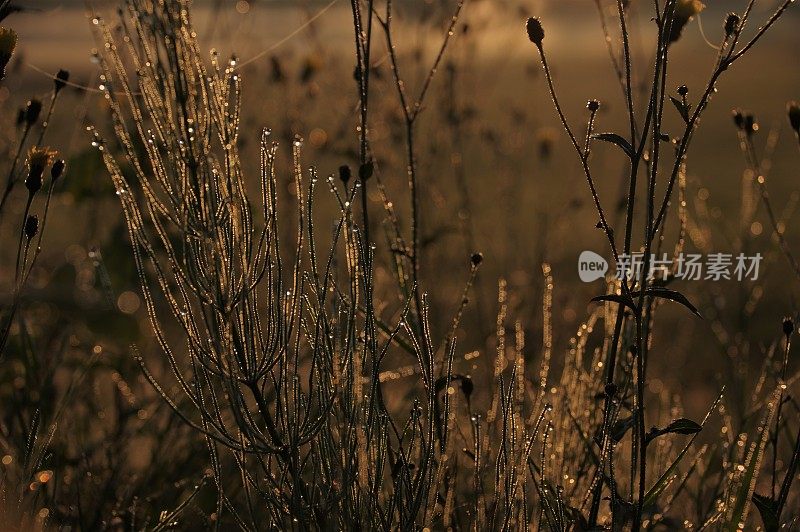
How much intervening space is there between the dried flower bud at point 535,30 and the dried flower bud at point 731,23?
0.30 metres

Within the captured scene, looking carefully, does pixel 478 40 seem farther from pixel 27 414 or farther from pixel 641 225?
pixel 27 414

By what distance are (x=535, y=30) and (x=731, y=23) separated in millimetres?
321

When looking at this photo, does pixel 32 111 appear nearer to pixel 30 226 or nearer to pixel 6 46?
pixel 6 46

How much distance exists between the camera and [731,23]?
1515mm

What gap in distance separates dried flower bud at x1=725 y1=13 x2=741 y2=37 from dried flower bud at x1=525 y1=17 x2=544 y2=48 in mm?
297

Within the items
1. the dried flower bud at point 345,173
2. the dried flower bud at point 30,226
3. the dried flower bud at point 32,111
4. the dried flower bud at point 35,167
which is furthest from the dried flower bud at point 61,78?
the dried flower bud at point 345,173

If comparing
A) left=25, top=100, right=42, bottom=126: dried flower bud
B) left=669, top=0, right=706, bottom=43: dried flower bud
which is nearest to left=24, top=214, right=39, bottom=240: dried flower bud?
left=25, top=100, right=42, bottom=126: dried flower bud

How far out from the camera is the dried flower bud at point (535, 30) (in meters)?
1.52

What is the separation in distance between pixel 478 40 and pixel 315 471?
101 inches

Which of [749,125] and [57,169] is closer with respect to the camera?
[57,169]

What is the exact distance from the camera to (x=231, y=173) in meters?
1.38

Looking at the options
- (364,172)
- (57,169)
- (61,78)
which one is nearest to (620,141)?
(364,172)

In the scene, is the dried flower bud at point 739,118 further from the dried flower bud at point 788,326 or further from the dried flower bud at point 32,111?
the dried flower bud at point 32,111

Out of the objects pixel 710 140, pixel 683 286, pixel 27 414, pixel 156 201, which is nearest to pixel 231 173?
pixel 156 201
